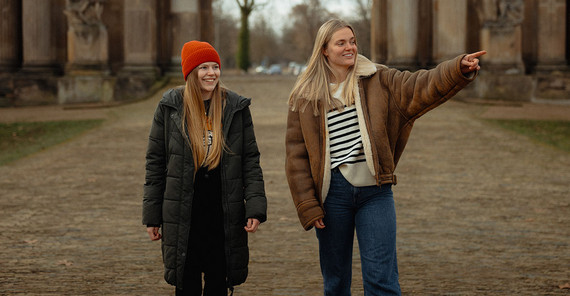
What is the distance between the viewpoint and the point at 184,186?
3980 millimetres

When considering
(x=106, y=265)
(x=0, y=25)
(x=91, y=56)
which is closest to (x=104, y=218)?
(x=106, y=265)

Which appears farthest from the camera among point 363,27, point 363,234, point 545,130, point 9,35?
point 363,27

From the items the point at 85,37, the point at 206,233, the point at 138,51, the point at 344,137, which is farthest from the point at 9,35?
the point at 344,137

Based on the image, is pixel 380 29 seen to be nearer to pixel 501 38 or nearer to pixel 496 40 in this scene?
pixel 496 40

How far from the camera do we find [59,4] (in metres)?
26.8

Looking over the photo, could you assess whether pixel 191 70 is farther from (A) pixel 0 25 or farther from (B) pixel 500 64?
(A) pixel 0 25

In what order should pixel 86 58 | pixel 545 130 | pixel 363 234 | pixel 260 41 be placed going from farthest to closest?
pixel 260 41, pixel 86 58, pixel 545 130, pixel 363 234

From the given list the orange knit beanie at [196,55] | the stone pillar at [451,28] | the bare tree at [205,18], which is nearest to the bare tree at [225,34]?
the bare tree at [205,18]

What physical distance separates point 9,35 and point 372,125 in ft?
82.3

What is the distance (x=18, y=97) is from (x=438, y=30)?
14.3 metres

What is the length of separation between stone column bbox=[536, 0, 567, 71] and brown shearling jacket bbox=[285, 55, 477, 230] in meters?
22.5

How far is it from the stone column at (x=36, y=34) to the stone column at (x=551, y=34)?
1679 centimetres

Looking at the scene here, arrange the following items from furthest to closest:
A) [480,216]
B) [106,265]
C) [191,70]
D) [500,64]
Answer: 1. [500,64]
2. [480,216]
3. [106,265]
4. [191,70]

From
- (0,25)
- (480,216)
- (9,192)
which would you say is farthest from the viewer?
(0,25)
